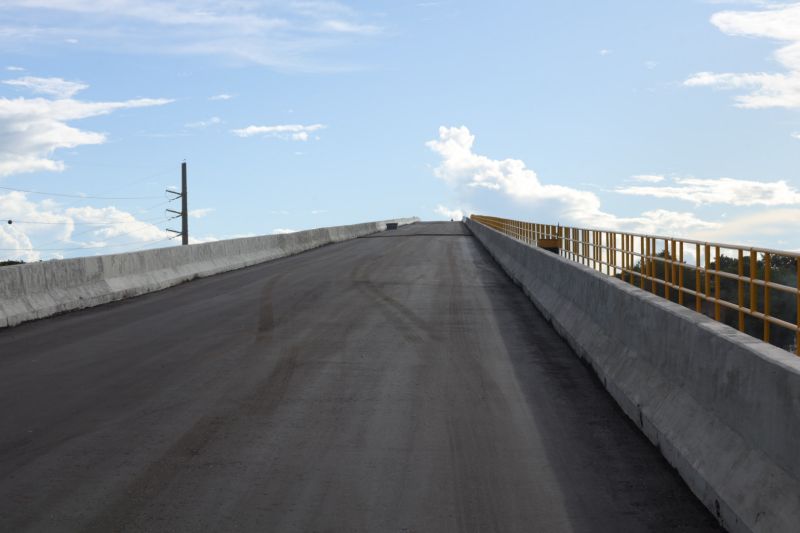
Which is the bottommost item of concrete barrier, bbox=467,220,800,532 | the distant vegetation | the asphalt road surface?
the distant vegetation

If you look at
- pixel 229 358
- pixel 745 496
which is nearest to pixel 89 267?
pixel 229 358

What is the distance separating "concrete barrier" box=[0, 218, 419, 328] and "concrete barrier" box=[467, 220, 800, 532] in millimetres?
10827

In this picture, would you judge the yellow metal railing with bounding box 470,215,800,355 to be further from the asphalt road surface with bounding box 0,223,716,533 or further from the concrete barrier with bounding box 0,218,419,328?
the concrete barrier with bounding box 0,218,419,328

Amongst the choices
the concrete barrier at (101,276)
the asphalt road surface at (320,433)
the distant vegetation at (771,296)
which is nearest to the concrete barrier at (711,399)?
the asphalt road surface at (320,433)

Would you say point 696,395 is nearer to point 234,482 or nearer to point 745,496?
point 745,496

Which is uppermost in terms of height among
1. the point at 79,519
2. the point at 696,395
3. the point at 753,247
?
the point at 753,247

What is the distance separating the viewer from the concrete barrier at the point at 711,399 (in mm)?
5387

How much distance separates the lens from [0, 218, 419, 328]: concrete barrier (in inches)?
674

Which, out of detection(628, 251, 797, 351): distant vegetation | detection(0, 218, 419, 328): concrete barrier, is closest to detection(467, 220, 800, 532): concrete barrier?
detection(0, 218, 419, 328): concrete barrier

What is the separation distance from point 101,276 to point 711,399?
1623 centimetres

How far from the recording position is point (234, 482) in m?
6.74

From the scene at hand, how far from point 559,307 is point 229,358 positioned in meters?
5.82

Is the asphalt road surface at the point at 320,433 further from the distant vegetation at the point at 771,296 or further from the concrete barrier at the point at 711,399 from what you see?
the distant vegetation at the point at 771,296

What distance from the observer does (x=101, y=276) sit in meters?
20.5
